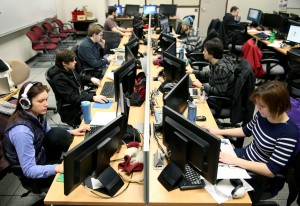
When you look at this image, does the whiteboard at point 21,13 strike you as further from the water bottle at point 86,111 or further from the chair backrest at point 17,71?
the water bottle at point 86,111

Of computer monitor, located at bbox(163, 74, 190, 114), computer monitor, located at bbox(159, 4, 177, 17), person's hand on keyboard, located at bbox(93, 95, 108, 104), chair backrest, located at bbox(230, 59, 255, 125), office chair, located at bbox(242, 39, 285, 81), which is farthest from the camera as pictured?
computer monitor, located at bbox(159, 4, 177, 17)

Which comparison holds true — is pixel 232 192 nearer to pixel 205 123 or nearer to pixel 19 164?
pixel 205 123

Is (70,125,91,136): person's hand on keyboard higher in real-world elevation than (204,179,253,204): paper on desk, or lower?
higher

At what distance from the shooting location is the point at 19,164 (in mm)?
1729

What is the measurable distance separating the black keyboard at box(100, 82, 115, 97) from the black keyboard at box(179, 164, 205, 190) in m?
1.40

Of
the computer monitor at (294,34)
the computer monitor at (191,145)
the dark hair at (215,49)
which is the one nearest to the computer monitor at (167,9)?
the computer monitor at (294,34)

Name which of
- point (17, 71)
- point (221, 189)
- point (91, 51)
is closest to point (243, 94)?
point (221, 189)

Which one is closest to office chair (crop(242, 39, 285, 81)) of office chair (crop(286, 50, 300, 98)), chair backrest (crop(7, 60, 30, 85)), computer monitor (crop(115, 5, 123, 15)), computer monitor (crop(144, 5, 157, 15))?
office chair (crop(286, 50, 300, 98))

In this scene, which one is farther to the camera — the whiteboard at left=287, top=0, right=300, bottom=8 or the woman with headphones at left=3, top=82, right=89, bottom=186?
the whiteboard at left=287, top=0, right=300, bottom=8

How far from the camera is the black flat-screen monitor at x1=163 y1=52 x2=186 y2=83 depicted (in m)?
2.48

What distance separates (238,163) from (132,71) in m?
1.32

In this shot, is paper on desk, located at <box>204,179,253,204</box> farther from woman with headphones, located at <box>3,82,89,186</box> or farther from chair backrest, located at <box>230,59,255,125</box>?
chair backrest, located at <box>230,59,255,125</box>

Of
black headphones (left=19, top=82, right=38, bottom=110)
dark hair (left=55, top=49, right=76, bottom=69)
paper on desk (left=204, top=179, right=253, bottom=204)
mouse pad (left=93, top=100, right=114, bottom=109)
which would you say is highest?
dark hair (left=55, top=49, right=76, bottom=69)

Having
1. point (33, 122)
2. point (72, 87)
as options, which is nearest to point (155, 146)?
point (33, 122)
